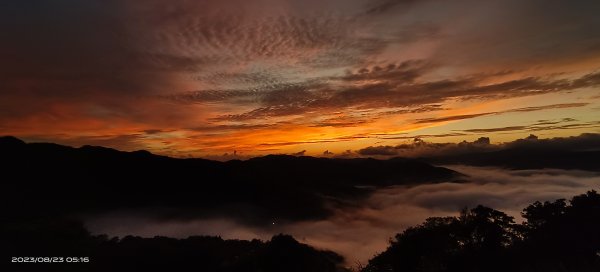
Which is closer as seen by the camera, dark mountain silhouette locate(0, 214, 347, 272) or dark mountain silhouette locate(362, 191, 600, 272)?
dark mountain silhouette locate(362, 191, 600, 272)

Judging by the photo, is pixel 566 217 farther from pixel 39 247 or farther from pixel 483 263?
pixel 39 247

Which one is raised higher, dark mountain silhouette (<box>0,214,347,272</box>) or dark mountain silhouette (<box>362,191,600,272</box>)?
dark mountain silhouette (<box>362,191,600,272</box>)

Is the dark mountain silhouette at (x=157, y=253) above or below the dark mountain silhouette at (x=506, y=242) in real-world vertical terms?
below

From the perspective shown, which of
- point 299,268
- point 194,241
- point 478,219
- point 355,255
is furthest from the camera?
point 355,255

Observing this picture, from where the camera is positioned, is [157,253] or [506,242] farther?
[157,253]

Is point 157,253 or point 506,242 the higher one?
point 506,242

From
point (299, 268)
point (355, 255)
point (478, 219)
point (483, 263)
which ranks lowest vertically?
point (355, 255)

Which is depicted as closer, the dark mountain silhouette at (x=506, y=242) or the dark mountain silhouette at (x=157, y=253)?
the dark mountain silhouette at (x=506, y=242)

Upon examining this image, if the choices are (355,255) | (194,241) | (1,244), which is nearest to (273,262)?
(194,241)
